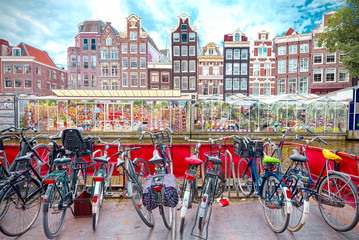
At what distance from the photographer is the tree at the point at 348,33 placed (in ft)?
51.1

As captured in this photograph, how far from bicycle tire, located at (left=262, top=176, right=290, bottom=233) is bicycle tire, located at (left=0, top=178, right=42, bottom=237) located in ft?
10.4

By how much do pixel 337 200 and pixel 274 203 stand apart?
74cm

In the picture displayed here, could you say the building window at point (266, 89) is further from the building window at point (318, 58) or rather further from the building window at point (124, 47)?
the building window at point (124, 47)

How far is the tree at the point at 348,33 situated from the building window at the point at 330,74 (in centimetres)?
1027

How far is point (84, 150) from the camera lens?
344 cm

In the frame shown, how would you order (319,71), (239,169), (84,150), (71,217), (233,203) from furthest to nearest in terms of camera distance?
(319,71)
(239,169)
(233,203)
(84,150)
(71,217)

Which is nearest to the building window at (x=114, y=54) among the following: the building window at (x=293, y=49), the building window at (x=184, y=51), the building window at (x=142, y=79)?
the building window at (x=142, y=79)

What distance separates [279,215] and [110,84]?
1205 inches

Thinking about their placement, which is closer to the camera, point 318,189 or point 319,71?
point 318,189

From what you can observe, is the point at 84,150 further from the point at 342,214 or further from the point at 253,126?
the point at 253,126

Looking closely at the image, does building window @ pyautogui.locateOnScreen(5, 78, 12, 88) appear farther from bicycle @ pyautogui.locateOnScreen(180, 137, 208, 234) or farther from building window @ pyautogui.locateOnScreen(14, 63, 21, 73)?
bicycle @ pyautogui.locateOnScreen(180, 137, 208, 234)

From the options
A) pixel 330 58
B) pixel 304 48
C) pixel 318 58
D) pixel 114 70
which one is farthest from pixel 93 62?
pixel 330 58

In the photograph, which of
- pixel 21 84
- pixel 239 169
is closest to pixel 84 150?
pixel 239 169

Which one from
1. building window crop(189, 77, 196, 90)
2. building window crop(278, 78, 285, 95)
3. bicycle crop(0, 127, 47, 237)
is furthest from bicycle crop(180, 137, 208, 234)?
building window crop(278, 78, 285, 95)
